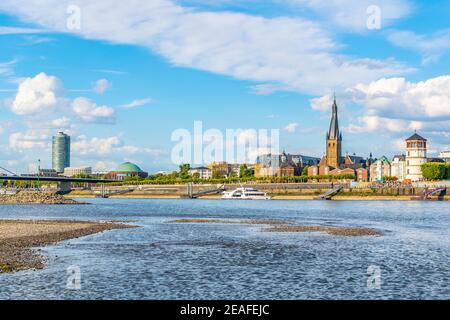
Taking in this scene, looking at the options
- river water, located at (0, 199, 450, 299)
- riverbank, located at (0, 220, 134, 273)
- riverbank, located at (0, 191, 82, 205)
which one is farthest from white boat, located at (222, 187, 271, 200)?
river water, located at (0, 199, 450, 299)

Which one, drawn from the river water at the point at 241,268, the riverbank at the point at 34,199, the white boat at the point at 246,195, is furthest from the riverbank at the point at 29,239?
the white boat at the point at 246,195

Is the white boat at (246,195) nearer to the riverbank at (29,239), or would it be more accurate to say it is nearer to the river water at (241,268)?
the riverbank at (29,239)

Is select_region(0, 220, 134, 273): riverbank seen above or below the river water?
above

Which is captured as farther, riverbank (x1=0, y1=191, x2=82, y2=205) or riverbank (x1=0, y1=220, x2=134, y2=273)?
riverbank (x1=0, y1=191, x2=82, y2=205)

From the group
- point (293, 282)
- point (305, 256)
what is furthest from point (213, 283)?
point (305, 256)

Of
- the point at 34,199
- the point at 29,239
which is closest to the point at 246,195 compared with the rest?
the point at 34,199

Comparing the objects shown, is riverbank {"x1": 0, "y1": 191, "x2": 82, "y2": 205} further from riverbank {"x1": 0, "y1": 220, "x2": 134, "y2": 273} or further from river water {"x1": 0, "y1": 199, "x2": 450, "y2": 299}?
river water {"x1": 0, "y1": 199, "x2": 450, "y2": 299}

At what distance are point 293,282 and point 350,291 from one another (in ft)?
11.1

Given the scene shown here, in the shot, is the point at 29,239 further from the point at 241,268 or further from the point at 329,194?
the point at 329,194

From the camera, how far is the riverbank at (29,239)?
35.8 meters

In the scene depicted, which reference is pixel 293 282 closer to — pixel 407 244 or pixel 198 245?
pixel 198 245

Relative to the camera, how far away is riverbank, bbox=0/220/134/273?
117 feet

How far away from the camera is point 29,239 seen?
4950 centimetres
